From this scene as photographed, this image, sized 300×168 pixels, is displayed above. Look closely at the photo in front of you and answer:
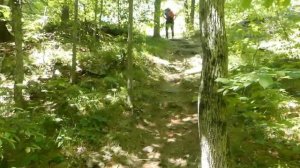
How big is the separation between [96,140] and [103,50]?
5.05 meters

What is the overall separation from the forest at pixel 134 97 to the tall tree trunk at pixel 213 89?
15mm

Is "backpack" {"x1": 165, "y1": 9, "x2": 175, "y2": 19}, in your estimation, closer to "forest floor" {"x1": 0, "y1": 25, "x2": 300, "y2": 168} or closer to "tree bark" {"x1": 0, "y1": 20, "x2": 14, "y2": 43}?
"forest floor" {"x1": 0, "y1": 25, "x2": 300, "y2": 168}

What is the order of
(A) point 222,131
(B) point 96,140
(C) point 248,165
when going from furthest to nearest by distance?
(B) point 96,140, (C) point 248,165, (A) point 222,131

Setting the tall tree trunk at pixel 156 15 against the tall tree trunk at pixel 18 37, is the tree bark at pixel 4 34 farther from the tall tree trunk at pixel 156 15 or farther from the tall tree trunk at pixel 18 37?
the tall tree trunk at pixel 156 15

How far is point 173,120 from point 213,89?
4715mm

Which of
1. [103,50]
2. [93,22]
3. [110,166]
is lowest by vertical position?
[110,166]

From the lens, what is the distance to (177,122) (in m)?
9.30

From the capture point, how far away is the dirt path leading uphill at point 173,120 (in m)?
7.81

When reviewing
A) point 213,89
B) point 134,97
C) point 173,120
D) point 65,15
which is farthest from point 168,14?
point 213,89

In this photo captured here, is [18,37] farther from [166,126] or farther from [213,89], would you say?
[213,89]

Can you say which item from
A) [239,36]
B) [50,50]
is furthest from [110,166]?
[239,36]

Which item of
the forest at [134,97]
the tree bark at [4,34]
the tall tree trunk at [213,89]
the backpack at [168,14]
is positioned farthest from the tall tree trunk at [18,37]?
the backpack at [168,14]

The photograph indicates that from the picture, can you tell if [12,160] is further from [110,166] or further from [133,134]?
[133,134]

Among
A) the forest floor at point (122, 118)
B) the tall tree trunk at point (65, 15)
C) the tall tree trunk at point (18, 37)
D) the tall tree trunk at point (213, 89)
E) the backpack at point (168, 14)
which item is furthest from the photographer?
the backpack at point (168, 14)
